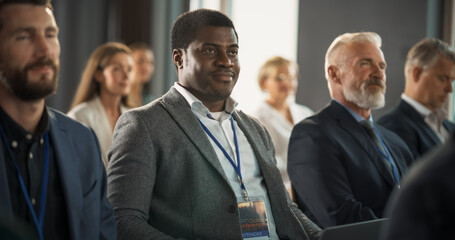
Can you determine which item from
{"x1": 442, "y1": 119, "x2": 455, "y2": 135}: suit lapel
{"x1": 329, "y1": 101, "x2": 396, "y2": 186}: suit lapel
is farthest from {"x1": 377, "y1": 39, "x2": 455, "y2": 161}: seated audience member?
{"x1": 329, "y1": 101, "x2": 396, "y2": 186}: suit lapel

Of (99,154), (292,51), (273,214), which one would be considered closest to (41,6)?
(99,154)

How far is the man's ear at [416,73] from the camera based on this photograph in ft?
11.8

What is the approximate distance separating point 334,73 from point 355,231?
61.8 inches

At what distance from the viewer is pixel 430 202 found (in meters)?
0.59

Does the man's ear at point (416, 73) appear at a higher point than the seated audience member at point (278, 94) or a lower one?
higher

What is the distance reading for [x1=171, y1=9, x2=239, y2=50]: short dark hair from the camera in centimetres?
210

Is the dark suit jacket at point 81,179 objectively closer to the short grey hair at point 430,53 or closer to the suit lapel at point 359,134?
Result: the suit lapel at point 359,134

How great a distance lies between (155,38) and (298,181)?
14.5ft

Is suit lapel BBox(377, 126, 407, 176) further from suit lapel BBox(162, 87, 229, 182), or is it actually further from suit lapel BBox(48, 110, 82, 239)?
suit lapel BBox(48, 110, 82, 239)

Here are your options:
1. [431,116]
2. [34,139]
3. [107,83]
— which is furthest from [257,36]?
[34,139]

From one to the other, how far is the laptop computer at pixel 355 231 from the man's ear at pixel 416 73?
2200 mm

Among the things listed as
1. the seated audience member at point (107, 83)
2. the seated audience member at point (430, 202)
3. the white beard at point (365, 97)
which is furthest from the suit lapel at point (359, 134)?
the seated audience member at point (430, 202)

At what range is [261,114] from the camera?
4523 millimetres

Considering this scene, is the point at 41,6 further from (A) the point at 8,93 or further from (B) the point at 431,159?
(B) the point at 431,159
